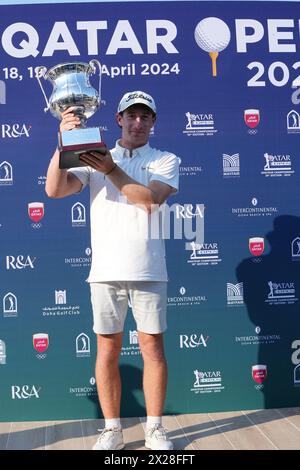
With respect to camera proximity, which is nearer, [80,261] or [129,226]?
[129,226]

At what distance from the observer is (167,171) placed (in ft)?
8.95

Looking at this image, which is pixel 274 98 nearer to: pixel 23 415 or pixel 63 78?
pixel 63 78

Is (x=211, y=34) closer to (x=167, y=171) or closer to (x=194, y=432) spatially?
(x=167, y=171)

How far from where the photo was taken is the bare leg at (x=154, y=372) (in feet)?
9.21

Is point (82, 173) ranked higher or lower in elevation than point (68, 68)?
lower

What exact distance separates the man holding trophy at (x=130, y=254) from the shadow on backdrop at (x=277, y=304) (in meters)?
0.91

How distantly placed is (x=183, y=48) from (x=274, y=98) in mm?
640

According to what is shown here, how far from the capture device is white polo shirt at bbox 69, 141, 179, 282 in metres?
2.71

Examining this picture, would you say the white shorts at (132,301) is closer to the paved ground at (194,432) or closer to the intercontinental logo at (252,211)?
the paved ground at (194,432)

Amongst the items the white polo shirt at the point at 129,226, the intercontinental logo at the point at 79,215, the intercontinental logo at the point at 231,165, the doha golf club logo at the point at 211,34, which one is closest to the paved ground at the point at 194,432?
the white polo shirt at the point at 129,226

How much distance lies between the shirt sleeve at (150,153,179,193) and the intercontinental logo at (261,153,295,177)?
3.15ft

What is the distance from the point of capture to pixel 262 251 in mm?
3518

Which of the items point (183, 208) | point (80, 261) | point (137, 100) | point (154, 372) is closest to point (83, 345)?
point (80, 261)

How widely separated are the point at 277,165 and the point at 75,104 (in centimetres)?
146
